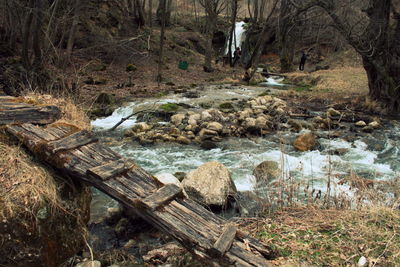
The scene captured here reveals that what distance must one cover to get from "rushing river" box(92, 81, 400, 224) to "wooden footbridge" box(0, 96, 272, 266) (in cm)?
312

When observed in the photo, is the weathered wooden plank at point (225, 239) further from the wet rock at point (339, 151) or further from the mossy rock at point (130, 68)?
the mossy rock at point (130, 68)

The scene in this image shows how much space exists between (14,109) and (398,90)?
525 inches

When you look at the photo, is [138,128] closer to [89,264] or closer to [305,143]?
[305,143]

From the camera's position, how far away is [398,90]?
499 inches

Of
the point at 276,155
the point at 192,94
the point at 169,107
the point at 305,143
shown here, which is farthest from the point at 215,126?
the point at 192,94

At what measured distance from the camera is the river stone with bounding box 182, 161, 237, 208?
541 cm

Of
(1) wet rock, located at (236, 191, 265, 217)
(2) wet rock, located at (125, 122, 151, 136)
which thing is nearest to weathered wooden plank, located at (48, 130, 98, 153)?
(1) wet rock, located at (236, 191, 265, 217)

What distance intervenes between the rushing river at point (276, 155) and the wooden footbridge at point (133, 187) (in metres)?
3.12

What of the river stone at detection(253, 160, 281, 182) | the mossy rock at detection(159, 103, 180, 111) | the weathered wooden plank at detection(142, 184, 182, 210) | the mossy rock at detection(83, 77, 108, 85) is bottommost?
the river stone at detection(253, 160, 281, 182)

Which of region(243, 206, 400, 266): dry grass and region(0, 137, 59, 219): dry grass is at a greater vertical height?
region(0, 137, 59, 219): dry grass

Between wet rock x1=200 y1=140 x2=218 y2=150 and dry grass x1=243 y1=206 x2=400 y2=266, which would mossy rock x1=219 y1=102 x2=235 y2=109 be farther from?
dry grass x1=243 y1=206 x2=400 y2=266

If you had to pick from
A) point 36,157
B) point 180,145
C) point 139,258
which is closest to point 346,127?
point 180,145

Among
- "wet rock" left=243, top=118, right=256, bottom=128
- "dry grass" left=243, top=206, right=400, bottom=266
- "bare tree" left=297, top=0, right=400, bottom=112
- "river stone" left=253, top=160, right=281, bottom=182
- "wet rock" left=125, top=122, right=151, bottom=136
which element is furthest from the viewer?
"bare tree" left=297, top=0, right=400, bottom=112

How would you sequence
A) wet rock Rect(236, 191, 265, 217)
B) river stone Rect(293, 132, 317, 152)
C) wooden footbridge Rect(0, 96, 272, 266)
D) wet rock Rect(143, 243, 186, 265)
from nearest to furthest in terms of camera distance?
wooden footbridge Rect(0, 96, 272, 266), wet rock Rect(143, 243, 186, 265), wet rock Rect(236, 191, 265, 217), river stone Rect(293, 132, 317, 152)
